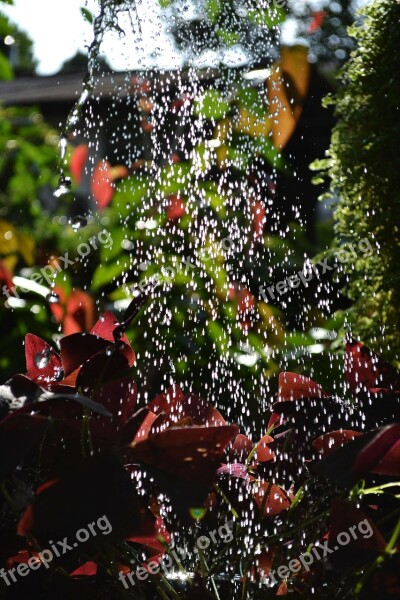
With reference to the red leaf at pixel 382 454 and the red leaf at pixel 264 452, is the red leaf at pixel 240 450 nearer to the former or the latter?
the red leaf at pixel 264 452

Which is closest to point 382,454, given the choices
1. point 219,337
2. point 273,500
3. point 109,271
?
point 273,500

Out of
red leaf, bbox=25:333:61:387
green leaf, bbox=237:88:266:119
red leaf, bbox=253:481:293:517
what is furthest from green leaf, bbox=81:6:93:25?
red leaf, bbox=253:481:293:517

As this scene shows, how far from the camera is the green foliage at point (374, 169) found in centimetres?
167

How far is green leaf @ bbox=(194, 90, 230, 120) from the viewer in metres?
2.78

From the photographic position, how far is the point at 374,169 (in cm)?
172

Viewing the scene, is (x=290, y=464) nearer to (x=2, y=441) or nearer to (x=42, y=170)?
(x=2, y=441)

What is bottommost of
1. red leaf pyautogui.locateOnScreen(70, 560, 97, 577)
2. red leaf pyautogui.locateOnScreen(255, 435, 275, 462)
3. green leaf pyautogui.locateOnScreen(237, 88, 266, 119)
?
red leaf pyautogui.locateOnScreen(70, 560, 97, 577)

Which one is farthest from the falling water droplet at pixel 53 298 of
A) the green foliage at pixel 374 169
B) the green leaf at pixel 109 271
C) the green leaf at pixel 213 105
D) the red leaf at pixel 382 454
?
the red leaf at pixel 382 454

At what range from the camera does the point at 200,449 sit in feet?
2.15

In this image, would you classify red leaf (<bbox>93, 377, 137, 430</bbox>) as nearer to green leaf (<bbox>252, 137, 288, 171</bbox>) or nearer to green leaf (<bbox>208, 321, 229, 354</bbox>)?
green leaf (<bbox>208, 321, 229, 354</bbox>)

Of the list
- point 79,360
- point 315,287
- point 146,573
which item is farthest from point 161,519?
point 315,287

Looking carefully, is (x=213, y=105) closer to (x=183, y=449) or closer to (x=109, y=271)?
(x=109, y=271)

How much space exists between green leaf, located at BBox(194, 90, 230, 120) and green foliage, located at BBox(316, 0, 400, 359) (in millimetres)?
953

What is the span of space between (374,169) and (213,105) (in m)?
1.25
